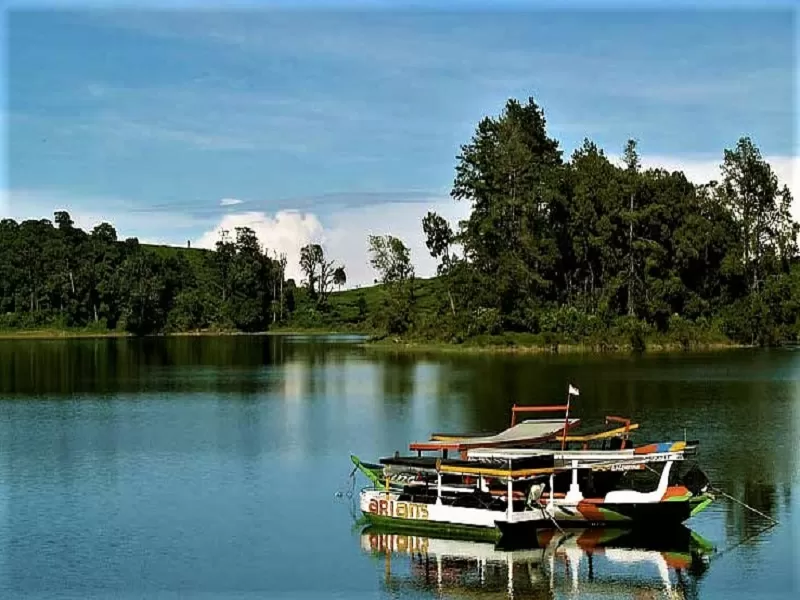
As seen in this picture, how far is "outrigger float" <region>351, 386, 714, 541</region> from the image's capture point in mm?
25109

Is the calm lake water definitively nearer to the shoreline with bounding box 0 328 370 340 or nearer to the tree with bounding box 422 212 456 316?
the tree with bounding box 422 212 456 316

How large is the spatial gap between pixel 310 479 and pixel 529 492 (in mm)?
8266

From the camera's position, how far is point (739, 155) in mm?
88250

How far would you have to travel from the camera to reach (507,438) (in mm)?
28625

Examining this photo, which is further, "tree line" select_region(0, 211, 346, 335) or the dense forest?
"tree line" select_region(0, 211, 346, 335)

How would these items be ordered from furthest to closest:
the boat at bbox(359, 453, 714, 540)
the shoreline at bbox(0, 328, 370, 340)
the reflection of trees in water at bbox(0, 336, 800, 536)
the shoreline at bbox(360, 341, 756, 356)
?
the shoreline at bbox(0, 328, 370, 340)
the shoreline at bbox(360, 341, 756, 356)
the reflection of trees in water at bbox(0, 336, 800, 536)
the boat at bbox(359, 453, 714, 540)

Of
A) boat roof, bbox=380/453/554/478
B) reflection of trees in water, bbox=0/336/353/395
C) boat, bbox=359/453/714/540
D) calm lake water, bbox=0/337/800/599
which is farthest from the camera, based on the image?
reflection of trees in water, bbox=0/336/353/395

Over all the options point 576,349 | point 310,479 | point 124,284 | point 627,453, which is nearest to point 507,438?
point 627,453

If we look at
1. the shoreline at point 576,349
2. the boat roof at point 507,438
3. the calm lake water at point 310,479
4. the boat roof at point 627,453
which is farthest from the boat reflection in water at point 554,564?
Result: the shoreline at point 576,349

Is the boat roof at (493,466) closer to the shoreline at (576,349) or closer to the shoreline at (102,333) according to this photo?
the shoreline at (576,349)

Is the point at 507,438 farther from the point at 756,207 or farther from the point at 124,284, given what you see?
the point at 124,284

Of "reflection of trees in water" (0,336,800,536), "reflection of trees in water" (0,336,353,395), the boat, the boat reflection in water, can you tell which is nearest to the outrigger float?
the boat

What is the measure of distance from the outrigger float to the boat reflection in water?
39 cm

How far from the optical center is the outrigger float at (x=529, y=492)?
82.4 feet
